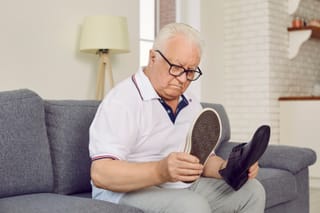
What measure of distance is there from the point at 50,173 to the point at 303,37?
3768mm

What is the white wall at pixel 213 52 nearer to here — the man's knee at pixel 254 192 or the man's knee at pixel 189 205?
the man's knee at pixel 254 192

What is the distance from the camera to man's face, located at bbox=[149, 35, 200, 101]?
165 cm

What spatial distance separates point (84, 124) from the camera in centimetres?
196

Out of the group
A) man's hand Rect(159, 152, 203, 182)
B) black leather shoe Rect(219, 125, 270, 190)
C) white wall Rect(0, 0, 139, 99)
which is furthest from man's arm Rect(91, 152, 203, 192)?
white wall Rect(0, 0, 139, 99)

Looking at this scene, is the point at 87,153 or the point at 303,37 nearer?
the point at 87,153

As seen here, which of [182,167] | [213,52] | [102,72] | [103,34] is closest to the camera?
[182,167]

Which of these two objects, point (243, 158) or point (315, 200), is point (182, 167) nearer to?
point (243, 158)

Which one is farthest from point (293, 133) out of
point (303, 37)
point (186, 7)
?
point (186, 7)

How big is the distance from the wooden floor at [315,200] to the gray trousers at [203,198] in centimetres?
183

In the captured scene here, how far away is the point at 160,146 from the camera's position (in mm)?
1716

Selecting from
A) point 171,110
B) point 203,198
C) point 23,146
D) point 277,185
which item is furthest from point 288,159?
point 23,146

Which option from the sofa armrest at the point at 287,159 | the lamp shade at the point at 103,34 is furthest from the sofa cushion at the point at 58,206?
the lamp shade at the point at 103,34

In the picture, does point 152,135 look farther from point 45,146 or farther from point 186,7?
point 186,7

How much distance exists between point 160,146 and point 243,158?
11.6 inches
